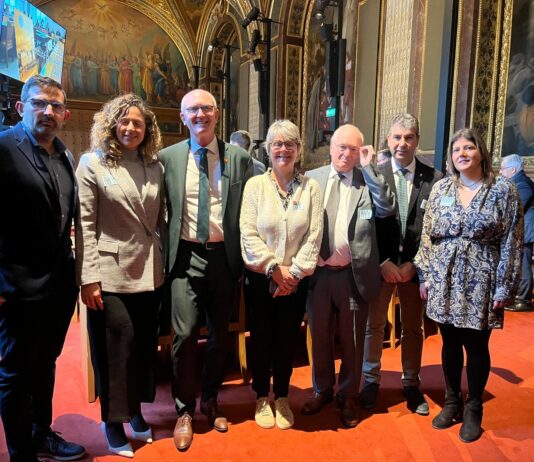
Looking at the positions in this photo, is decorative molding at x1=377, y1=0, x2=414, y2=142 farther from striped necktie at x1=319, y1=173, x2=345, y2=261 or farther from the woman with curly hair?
the woman with curly hair

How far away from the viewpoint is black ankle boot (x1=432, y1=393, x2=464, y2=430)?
→ 2721mm

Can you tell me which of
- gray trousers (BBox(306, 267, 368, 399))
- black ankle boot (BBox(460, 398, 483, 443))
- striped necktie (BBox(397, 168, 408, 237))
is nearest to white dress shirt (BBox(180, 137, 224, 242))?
gray trousers (BBox(306, 267, 368, 399))

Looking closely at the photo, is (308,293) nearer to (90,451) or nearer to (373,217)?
(373,217)

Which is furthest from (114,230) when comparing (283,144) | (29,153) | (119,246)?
(283,144)

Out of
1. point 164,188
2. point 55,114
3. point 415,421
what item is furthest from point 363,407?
point 55,114

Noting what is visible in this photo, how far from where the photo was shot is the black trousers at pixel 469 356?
2.54 m

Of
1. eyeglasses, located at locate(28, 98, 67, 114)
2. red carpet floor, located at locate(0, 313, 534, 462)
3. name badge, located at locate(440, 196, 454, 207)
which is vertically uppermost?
eyeglasses, located at locate(28, 98, 67, 114)

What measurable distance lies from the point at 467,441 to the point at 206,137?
2287mm

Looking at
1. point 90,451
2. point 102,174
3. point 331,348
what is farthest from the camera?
point 331,348

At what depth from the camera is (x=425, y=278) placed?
8.79 feet

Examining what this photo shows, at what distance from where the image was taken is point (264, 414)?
9.07 feet

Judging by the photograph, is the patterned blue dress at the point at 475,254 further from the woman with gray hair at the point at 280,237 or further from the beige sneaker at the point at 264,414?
the beige sneaker at the point at 264,414

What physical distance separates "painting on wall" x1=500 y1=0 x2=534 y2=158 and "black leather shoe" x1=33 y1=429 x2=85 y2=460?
5.99m

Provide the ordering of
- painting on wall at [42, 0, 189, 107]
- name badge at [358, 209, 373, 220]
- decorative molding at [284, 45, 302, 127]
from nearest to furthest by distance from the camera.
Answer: name badge at [358, 209, 373, 220], decorative molding at [284, 45, 302, 127], painting on wall at [42, 0, 189, 107]
